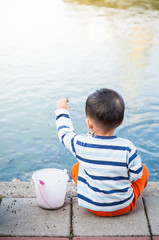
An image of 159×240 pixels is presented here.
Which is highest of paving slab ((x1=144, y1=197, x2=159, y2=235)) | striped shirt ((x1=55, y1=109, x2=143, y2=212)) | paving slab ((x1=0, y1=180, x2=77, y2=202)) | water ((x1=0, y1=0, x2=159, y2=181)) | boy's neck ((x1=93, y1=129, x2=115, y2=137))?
boy's neck ((x1=93, y1=129, x2=115, y2=137))

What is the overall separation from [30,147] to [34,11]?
9476 mm

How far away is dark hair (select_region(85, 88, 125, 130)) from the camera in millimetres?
2020

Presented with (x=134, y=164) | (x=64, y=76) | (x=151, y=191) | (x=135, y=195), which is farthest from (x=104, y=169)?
(x=64, y=76)

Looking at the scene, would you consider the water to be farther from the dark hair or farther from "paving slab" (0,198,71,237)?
the dark hair

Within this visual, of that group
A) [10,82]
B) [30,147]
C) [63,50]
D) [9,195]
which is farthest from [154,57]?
[9,195]

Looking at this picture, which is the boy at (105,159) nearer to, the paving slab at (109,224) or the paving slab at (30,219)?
the paving slab at (109,224)

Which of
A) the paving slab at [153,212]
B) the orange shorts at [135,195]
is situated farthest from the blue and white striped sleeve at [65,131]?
the paving slab at [153,212]

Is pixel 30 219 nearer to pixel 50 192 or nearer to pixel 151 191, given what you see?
pixel 50 192

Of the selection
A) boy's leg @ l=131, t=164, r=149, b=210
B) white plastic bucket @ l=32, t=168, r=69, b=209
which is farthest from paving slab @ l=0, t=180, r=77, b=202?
boy's leg @ l=131, t=164, r=149, b=210

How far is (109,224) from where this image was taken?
2.18m

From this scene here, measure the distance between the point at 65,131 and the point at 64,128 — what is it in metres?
0.03

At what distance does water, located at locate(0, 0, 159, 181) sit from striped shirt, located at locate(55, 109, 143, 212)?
1.53 m

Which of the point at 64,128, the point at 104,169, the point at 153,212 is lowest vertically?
the point at 153,212

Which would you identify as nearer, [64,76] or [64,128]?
[64,128]
